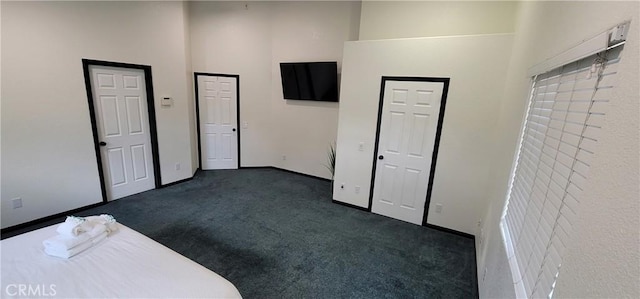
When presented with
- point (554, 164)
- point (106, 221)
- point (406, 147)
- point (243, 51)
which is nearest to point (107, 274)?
point (106, 221)

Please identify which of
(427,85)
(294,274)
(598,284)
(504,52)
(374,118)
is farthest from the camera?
(374,118)

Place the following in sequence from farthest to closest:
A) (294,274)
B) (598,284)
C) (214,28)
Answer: (214,28)
(294,274)
(598,284)

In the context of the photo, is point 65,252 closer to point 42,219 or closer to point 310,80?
point 42,219

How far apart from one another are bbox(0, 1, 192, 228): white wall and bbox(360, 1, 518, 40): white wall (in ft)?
10.5

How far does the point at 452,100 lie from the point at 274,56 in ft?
11.3

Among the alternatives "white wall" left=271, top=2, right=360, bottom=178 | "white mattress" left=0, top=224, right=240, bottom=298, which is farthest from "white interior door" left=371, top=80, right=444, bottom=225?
"white mattress" left=0, top=224, right=240, bottom=298

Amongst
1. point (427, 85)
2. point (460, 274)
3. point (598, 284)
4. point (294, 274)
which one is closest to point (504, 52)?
point (427, 85)

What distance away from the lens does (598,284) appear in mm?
635

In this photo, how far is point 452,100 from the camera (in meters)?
3.04

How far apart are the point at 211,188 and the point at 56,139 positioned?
199cm

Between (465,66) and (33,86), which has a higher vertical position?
(465,66)

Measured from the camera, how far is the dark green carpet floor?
2287 mm

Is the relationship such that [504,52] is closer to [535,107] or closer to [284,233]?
[535,107]

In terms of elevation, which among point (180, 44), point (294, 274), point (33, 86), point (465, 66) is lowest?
point (294, 274)
